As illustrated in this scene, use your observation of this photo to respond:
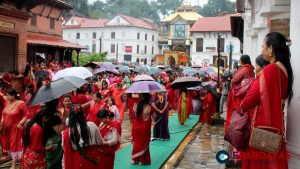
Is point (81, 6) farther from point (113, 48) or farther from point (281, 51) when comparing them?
point (281, 51)

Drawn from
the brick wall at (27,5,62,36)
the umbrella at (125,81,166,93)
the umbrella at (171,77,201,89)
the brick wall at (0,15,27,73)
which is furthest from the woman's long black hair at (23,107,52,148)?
the brick wall at (27,5,62,36)

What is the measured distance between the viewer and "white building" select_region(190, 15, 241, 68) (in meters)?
55.6

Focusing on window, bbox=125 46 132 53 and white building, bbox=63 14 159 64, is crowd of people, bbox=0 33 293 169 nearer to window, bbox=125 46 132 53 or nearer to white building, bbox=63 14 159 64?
white building, bbox=63 14 159 64

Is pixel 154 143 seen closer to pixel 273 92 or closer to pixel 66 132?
pixel 66 132

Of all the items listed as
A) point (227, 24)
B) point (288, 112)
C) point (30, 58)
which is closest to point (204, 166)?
point (288, 112)

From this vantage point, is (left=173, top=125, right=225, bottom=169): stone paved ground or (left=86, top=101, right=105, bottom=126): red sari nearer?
(left=86, top=101, right=105, bottom=126): red sari

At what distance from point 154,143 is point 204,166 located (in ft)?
8.31

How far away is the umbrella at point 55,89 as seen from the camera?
5.13 metres

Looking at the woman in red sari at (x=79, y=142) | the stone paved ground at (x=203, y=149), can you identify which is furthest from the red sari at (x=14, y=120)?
the stone paved ground at (x=203, y=149)

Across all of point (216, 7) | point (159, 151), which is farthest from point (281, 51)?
point (216, 7)

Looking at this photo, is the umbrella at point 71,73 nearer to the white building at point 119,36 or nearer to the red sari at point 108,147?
the red sari at point 108,147

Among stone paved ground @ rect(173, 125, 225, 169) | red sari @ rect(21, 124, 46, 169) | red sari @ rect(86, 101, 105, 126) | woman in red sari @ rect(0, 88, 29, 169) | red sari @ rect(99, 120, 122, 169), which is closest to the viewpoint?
red sari @ rect(21, 124, 46, 169)

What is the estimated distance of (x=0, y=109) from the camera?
9.17m

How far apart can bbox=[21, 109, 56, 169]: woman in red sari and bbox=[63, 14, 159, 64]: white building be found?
203ft
